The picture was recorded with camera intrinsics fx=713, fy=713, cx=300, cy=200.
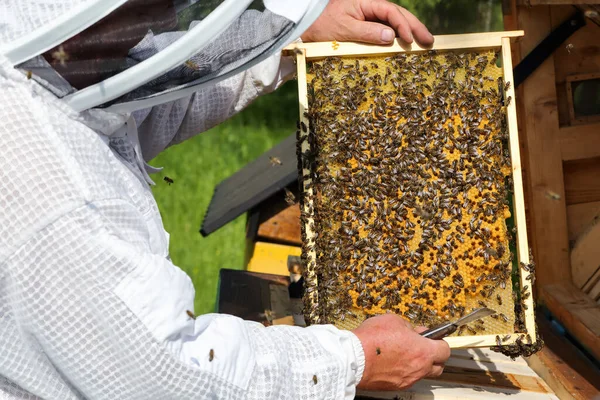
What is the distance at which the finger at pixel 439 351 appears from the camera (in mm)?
2904

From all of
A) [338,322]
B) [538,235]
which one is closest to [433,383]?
[338,322]

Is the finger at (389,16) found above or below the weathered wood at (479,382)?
above

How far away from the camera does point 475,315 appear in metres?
3.11

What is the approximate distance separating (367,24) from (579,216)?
6.90ft

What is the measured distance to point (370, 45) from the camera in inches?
134

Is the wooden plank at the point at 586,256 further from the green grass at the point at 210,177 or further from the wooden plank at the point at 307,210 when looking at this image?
the green grass at the point at 210,177

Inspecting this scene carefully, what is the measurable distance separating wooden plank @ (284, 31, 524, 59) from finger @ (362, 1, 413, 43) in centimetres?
6

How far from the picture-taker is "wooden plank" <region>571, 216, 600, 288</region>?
422 cm

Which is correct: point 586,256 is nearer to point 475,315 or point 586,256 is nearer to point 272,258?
point 475,315

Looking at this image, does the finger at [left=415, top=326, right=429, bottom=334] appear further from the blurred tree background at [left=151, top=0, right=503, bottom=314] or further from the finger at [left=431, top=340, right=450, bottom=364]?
the blurred tree background at [left=151, top=0, right=503, bottom=314]

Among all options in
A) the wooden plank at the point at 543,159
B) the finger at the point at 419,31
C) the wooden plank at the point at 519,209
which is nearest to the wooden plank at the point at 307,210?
the finger at the point at 419,31

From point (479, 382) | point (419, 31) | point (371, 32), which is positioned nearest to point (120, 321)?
point (371, 32)

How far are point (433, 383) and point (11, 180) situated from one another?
2375 mm

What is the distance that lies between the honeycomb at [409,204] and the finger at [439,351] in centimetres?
28
